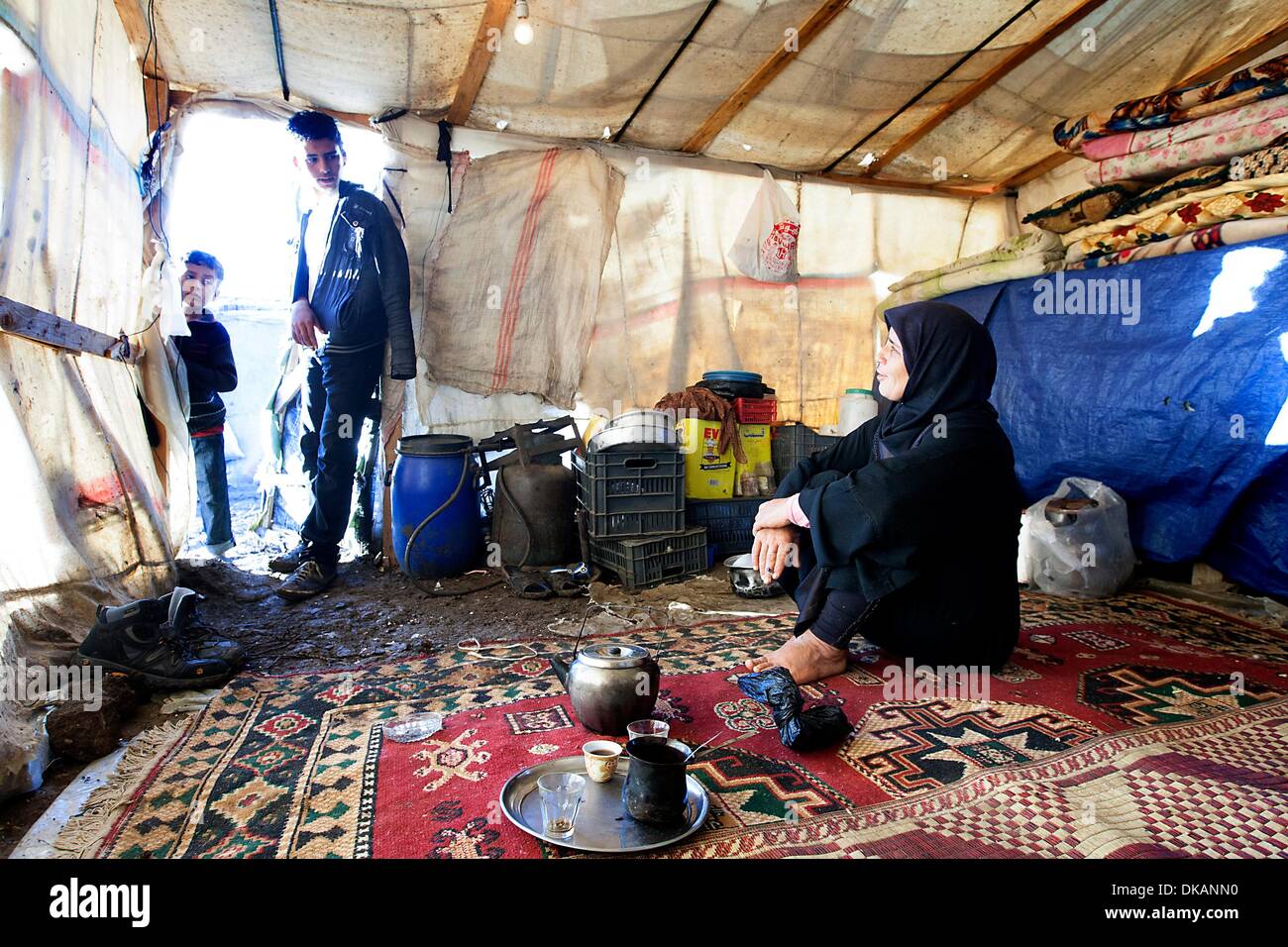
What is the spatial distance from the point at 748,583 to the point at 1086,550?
1.77 m

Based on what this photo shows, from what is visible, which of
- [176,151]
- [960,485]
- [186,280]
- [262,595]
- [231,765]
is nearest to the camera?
[231,765]

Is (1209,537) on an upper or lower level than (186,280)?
lower

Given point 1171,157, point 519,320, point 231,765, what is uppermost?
point 1171,157

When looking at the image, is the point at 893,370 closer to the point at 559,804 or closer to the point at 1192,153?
the point at 559,804

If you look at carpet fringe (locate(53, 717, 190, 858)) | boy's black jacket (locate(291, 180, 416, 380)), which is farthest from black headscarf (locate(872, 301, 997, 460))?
boy's black jacket (locate(291, 180, 416, 380))

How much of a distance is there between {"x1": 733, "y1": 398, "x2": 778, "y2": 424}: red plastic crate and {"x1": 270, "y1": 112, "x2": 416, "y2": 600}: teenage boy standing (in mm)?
2122

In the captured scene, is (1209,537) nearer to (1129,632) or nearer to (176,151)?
(1129,632)

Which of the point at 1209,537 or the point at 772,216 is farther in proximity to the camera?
the point at 772,216

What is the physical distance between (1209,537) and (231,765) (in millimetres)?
4385

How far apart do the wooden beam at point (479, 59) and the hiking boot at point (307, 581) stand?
9.75 ft

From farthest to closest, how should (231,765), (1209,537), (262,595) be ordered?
(262,595) < (1209,537) < (231,765)

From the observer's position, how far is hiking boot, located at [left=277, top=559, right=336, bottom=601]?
12.0 feet
